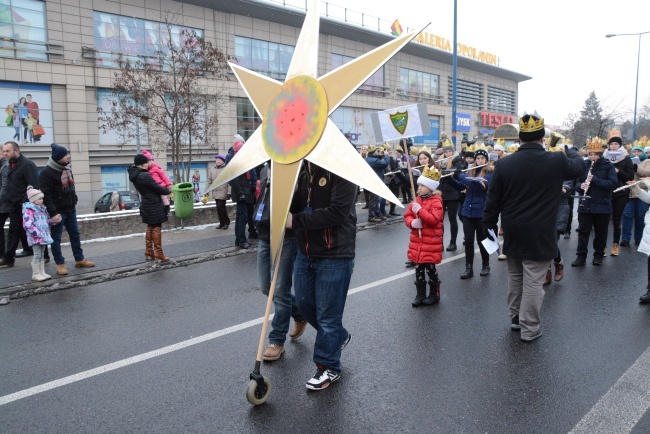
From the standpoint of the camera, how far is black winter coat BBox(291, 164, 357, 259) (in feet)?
11.6

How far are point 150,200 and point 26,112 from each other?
18.7m

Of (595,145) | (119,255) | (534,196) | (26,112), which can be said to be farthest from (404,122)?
(26,112)

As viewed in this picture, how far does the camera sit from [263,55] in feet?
100

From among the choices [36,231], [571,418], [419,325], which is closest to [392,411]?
[571,418]

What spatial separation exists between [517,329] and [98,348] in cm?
408

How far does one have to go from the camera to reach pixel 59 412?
348 centimetres

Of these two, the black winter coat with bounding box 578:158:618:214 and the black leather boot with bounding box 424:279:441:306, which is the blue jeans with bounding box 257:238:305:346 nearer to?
the black leather boot with bounding box 424:279:441:306

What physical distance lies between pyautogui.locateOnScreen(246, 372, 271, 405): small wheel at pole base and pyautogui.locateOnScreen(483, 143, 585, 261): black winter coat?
2.68 metres

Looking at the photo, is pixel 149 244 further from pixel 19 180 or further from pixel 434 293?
pixel 434 293

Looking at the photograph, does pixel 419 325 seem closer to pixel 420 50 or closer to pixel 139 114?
pixel 139 114

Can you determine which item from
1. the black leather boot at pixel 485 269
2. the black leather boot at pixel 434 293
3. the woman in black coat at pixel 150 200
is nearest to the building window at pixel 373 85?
the woman in black coat at pixel 150 200

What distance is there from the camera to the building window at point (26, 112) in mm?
22219

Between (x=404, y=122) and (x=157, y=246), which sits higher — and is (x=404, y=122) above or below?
above

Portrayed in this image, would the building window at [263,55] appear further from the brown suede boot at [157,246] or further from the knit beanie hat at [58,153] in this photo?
the knit beanie hat at [58,153]
